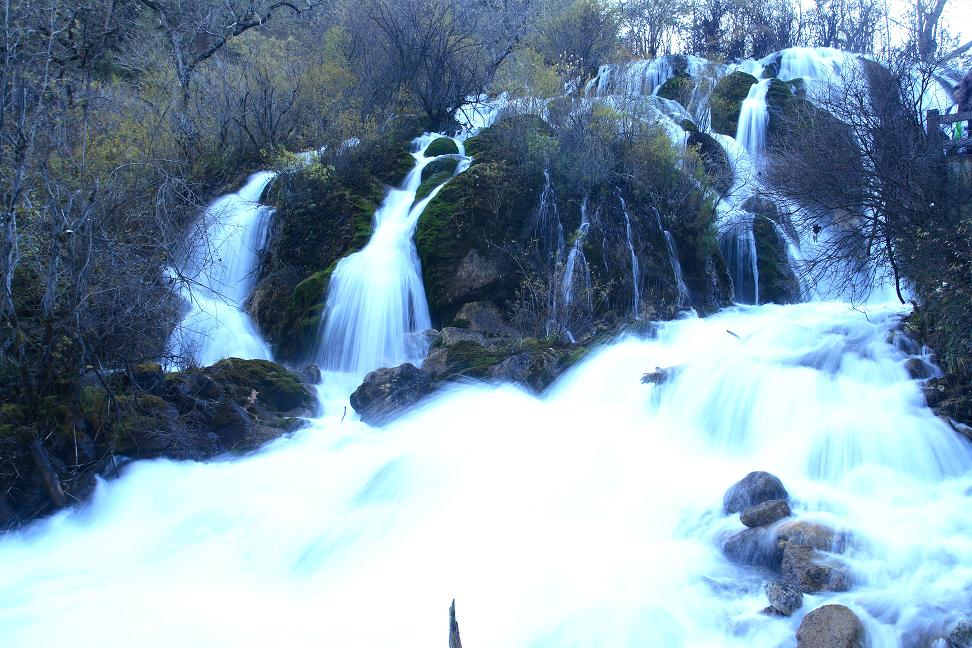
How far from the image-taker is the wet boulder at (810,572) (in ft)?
18.8

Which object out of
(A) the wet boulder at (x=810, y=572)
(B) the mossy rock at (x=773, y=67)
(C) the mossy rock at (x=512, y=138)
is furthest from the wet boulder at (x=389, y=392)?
(B) the mossy rock at (x=773, y=67)

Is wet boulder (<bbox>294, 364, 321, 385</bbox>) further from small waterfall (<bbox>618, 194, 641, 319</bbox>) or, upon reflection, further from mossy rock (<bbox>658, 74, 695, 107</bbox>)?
mossy rock (<bbox>658, 74, 695, 107</bbox>)

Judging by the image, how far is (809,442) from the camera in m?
8.16

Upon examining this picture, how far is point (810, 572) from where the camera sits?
582 centimetres

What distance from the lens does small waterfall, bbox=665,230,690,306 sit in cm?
1411

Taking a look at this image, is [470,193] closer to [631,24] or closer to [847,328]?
[847,328]

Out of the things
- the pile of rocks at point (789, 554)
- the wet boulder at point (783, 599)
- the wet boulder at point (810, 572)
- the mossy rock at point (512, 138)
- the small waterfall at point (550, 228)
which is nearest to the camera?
the pile of rocks at point (789, 554)

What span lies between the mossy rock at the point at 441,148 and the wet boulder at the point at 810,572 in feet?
45.3

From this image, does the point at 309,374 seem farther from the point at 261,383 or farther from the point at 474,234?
the point at 474,234

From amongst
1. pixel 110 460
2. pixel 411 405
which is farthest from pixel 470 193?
pixel 110 460

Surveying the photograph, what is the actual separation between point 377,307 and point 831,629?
9.50 meters

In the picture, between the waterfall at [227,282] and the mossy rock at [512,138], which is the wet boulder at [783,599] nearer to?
the waterfall at [227,282]

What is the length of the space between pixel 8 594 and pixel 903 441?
8.74m

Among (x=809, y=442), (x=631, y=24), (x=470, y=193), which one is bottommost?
(x=809, y=442)
